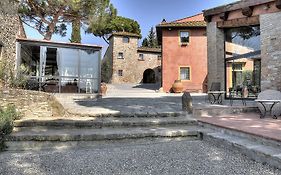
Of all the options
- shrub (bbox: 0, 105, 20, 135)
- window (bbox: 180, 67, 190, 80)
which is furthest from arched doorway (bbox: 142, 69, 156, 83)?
shrub (bbox: 0, 105, 20, 135)

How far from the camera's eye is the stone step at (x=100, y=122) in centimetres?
629

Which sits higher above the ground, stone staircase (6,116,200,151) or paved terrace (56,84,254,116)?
paved terrace (56,84,254,116)

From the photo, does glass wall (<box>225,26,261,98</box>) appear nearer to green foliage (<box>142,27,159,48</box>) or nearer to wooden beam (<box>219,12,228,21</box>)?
wooden beam (<box>219,12,228,21</box>)

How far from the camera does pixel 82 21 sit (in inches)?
795

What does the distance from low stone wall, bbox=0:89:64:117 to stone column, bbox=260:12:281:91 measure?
690 cm

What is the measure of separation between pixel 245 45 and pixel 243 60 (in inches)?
25.3

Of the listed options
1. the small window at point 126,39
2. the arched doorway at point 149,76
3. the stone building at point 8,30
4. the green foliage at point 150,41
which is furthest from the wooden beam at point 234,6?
the green foliage at point 150,41

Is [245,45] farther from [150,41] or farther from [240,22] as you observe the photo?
[150,41]

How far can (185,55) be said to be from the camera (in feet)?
72.1

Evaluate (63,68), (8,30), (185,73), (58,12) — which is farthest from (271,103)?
(58,12)

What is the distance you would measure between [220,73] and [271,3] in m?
3.65

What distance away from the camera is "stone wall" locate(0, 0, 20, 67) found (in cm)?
1203

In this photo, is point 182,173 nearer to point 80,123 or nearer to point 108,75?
point 80,123

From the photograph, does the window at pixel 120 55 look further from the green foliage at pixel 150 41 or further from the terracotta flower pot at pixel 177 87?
the green foliage at pixel 150 41
